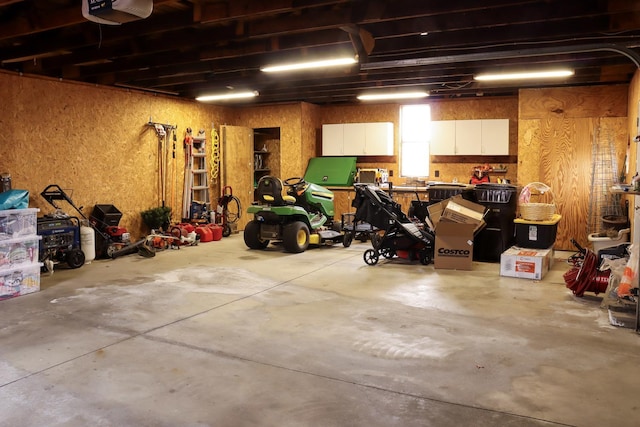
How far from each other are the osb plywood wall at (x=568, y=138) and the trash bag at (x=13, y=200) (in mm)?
7176

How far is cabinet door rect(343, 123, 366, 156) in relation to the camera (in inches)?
405

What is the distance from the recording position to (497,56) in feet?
17.8

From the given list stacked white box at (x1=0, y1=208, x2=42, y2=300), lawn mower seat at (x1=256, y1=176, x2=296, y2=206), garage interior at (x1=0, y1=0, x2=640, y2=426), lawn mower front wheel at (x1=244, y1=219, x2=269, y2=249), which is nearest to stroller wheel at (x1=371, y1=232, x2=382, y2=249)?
garage interior at (x1=0, y1=0, x2=640, y2=426)

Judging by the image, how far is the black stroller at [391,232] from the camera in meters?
6.94

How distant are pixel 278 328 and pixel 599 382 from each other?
2.34 metres

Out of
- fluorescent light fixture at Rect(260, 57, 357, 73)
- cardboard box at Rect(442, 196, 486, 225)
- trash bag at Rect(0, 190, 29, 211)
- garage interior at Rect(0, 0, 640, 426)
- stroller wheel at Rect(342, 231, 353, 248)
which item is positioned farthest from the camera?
stroller wheel at Rect(342, 231, 353, 248)

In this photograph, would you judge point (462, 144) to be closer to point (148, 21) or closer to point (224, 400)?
point (148, 21)

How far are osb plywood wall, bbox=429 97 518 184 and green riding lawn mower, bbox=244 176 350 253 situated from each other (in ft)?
8.99

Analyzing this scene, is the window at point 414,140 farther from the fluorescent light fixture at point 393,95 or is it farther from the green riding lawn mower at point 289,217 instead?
the green riding lawn mower at point 289,217

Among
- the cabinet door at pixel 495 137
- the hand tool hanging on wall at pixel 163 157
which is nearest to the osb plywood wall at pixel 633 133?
the cabinet door at pixel 495 137

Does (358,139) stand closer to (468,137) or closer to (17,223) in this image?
(468,137)

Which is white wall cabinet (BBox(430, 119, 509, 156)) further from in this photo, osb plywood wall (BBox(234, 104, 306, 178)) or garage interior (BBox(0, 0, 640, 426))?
osb plywood wall (BBox(234, 104, 306, 178))

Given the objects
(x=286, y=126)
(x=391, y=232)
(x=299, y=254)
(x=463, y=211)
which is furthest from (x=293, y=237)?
(x=286, y=126)

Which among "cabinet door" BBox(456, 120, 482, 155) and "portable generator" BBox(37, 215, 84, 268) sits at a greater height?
"cabinet door" BBox(456, 120, 482, 155)
